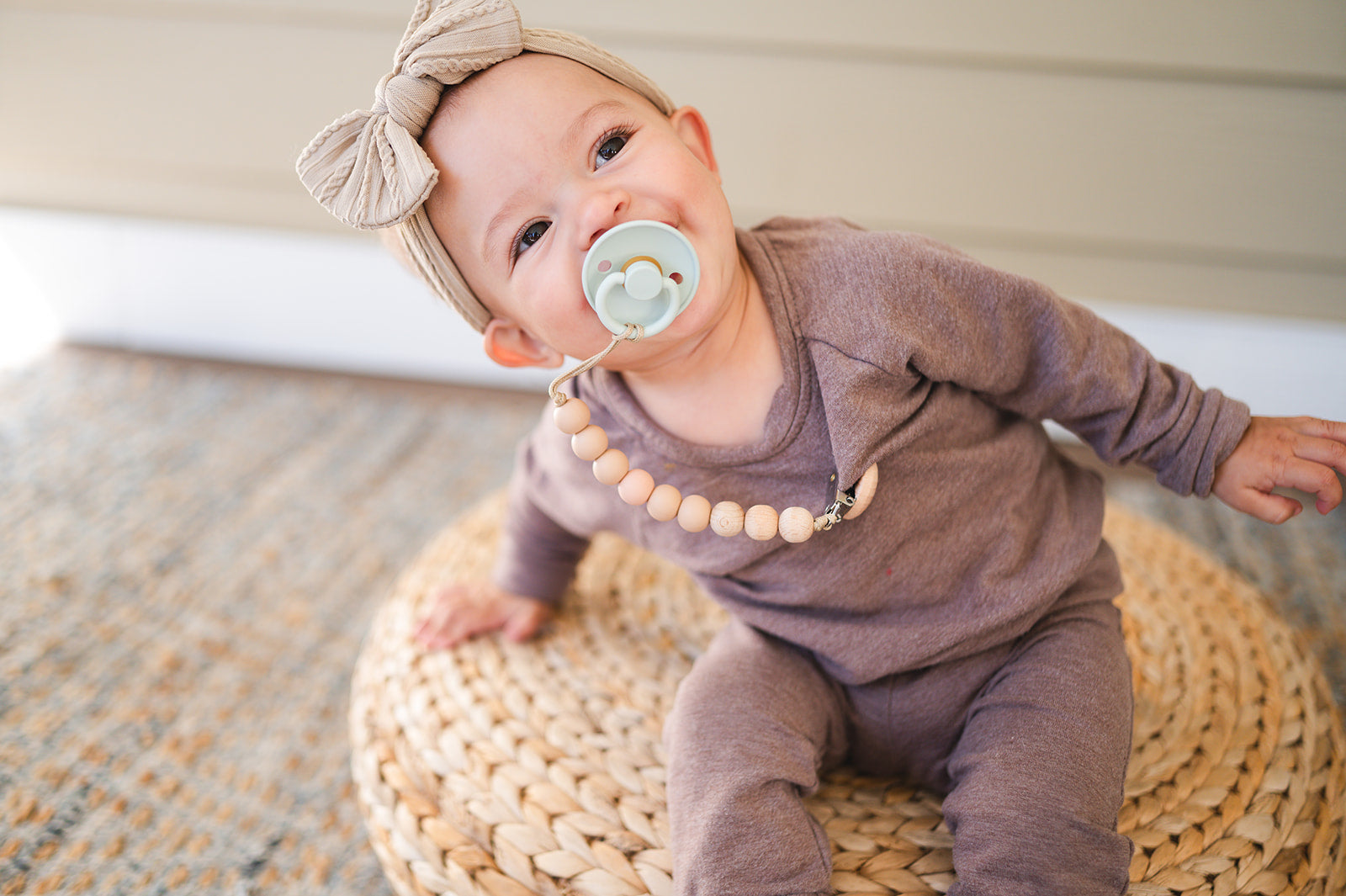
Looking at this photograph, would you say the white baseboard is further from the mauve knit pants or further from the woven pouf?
the mauve knit pants

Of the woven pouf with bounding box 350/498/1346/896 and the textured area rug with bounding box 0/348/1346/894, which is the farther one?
the textured area rug with bounding box 0/348/1346/894

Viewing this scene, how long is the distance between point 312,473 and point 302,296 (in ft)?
1.20

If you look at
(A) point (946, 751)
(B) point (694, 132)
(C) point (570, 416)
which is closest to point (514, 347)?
(C) point (570, 416)

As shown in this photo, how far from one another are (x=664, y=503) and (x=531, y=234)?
192mm

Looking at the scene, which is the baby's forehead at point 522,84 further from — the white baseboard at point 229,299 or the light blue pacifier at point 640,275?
the white baseboard at point 229,299

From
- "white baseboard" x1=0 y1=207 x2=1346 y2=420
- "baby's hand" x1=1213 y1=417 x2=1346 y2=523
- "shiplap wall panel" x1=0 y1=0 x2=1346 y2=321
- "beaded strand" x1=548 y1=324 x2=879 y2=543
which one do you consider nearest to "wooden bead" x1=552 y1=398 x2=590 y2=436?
"beaded strand" x1=548 y1=324 x2=879 y2=543

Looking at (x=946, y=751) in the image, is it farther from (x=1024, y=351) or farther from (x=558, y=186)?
(x=558, y=186)

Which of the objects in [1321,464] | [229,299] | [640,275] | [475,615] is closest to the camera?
[640,275]

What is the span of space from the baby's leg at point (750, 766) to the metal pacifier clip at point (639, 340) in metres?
0.12

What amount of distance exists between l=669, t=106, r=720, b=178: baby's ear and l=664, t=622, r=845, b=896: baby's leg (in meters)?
0.36

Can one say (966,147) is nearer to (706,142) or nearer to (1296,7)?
(1296,7)

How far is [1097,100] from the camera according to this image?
1.14 meters

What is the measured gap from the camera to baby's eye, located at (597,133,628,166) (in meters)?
0.60

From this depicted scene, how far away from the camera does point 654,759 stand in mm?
739
